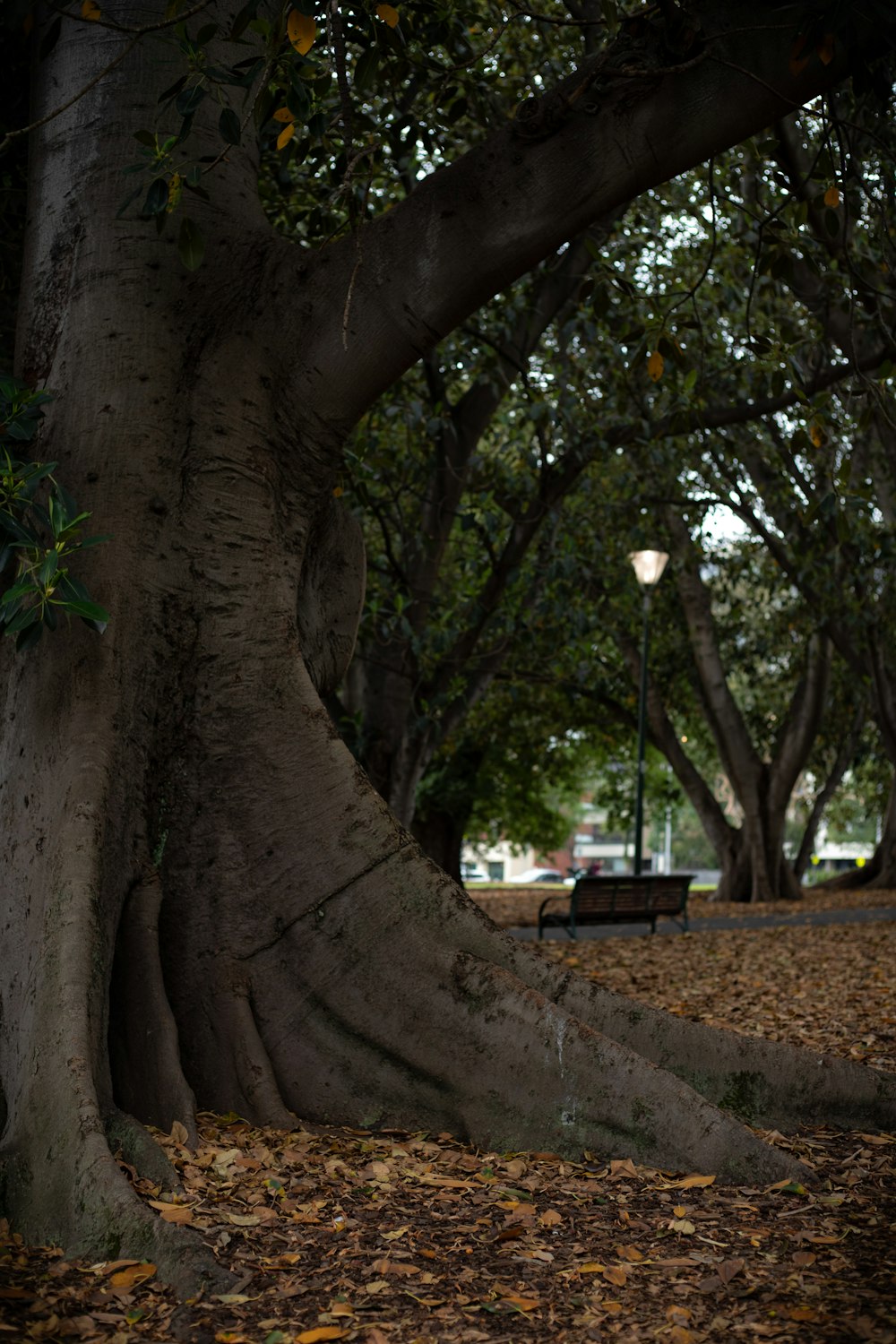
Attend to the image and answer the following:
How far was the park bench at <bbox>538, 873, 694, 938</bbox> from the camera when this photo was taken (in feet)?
43.0

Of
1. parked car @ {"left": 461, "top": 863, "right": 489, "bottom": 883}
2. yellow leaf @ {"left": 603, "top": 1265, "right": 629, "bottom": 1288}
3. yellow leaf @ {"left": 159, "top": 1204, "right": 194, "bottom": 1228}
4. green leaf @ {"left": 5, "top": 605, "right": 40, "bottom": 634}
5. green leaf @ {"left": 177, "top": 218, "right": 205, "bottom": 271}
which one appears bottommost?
yellow leaf @ {"left": 603, "top": 1265, "right": 629, "bottom": 1288}

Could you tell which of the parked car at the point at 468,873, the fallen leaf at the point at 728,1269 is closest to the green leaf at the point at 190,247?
the fallen leaf at the point at 728,1269

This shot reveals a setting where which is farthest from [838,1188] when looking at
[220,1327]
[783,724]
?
[783,724]

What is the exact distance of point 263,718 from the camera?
456 cm

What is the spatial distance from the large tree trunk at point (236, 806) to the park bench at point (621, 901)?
27.4 feet

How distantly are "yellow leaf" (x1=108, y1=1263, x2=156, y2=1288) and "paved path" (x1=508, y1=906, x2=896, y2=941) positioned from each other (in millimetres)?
10879

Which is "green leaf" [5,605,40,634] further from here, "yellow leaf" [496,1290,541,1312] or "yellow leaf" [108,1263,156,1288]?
"yellow leaf" [496,1290,541,1312]

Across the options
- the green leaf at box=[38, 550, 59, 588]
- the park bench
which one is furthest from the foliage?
the park bench

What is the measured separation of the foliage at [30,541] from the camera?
3.81m

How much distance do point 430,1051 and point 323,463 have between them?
2.31m

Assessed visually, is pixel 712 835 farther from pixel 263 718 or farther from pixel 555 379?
pixel 263 718

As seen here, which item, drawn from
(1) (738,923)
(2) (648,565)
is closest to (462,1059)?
(2) (648,565)

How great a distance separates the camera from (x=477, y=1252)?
329cm

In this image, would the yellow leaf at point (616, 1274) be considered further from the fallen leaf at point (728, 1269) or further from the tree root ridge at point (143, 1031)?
the tree root ridge at point (143, 1031)
